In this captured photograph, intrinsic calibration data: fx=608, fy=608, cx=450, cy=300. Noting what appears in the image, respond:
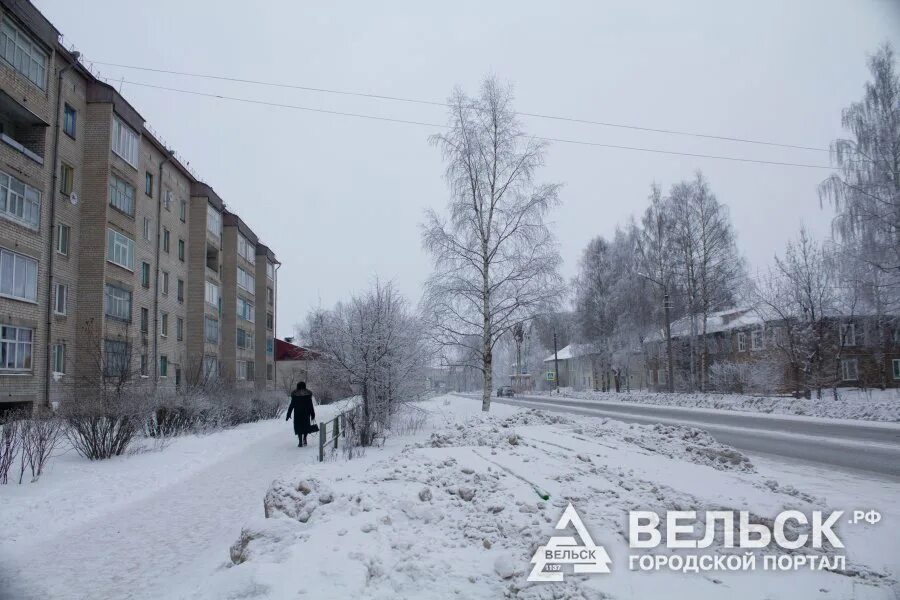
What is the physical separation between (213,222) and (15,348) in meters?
22.8

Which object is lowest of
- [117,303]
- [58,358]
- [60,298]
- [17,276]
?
[58,358]

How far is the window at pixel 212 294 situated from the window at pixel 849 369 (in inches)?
1739

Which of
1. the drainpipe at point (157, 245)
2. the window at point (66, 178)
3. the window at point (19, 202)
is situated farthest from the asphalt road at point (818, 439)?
the drainpipe at point (157, 245)

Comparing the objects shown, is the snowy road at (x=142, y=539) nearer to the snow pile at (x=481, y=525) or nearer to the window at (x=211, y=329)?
the snow pile at (x=481, y=525)

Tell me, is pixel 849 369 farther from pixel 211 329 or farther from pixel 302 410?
pixel 211 329

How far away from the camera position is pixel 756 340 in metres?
42.8

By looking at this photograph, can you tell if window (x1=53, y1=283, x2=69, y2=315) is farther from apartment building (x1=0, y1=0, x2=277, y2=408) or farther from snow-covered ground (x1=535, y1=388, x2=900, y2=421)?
snow-covered ground (x1=535, y1=388, x2=900, y2=421)

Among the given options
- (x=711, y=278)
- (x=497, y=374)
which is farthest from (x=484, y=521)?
(x=497, y=374)

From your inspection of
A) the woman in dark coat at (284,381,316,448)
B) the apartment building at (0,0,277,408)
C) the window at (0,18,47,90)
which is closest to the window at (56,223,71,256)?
the apartment building at (0,0,277,408)

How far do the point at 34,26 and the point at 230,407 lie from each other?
587 inches

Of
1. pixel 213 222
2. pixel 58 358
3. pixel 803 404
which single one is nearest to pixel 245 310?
pixel 213 222

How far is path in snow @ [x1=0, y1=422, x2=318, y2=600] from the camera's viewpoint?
5.72 meters

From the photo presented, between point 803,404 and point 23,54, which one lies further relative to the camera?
point 803,404

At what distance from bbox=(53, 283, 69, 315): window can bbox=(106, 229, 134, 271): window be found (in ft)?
7.76
